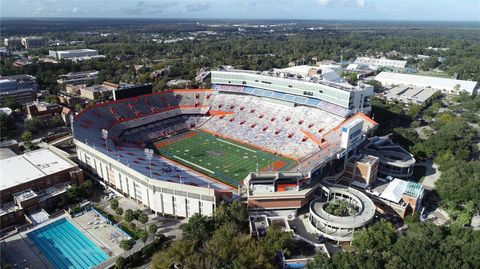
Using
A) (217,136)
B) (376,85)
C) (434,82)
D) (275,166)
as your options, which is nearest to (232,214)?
(275,166)

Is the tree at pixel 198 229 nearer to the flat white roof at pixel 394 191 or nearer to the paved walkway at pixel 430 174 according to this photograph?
the flat white roof at pixel 394 191

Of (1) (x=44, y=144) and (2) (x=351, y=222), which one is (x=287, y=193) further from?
(1) (x=44, y=144)

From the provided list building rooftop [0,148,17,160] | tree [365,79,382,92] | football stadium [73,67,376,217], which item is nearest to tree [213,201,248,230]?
football stadium [73,67,376,217]

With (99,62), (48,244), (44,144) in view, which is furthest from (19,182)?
(99,62)

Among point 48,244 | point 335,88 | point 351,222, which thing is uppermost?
point 335,88

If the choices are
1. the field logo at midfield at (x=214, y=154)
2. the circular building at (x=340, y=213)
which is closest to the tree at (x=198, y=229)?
the circular building at (x=340, y=213)

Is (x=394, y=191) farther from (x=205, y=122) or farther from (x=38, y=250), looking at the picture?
(x=38, y=250)
